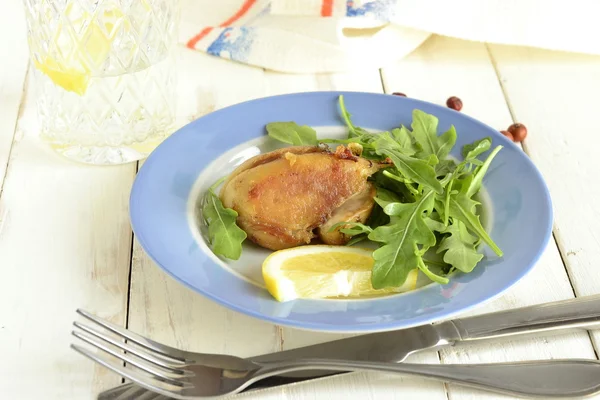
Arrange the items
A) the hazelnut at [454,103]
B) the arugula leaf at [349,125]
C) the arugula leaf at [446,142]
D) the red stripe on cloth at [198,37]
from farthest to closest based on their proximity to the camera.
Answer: the red stripe on cloth at [198,37]
the hazelnut at [454,103]
the arugula leaf at [349,125]
the arugula leaf at [446,142]

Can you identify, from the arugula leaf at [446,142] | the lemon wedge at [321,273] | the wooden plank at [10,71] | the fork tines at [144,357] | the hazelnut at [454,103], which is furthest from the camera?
the hazelnut at [454,103]

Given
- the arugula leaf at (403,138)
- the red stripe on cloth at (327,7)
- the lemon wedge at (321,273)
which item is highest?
the red stripe on cloth at (327,7)

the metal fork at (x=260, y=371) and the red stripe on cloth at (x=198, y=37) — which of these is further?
the red stripe on cloth at (x=198, y=37)

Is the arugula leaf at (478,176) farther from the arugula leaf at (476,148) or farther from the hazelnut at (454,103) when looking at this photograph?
the hazelnut at (454,103)

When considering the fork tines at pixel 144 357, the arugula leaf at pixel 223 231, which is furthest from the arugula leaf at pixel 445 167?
the fork tines at pixel 144 357

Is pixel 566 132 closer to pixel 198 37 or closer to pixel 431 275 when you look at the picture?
pixel 431 275

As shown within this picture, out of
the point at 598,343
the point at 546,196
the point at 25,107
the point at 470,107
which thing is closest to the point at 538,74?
the point at 470,107
